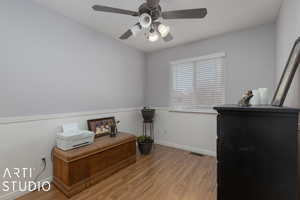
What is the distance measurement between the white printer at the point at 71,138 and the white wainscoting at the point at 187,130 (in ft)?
6.38

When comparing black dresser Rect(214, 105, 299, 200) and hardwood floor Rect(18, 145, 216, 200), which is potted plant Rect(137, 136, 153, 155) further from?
black dresser Rect(214, 105, 299, 200)

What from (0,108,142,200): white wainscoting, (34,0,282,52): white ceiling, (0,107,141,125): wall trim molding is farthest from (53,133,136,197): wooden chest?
(34,0,282,52): white ceiling

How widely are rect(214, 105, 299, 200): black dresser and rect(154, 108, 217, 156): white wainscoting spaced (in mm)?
1898

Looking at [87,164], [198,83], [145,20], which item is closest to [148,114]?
[198,83]

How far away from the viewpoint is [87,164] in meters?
A: 1.92

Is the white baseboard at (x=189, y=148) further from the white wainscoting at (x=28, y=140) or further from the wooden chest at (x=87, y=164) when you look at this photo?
the white wainscoting at (x=28, y=140)

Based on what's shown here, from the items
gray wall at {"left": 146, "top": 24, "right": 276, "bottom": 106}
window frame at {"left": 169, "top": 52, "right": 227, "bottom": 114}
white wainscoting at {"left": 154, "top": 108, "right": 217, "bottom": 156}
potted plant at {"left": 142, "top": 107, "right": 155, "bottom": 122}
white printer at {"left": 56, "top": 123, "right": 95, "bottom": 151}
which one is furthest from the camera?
potted plant at {"left": 142, "top": 107, "right": 155, "bottom": 122}

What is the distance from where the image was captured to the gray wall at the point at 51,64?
167 centimetres

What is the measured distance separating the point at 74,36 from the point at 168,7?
159 cm

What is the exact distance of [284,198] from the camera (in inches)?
36.5

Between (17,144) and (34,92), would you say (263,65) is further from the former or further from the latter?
(17,144)

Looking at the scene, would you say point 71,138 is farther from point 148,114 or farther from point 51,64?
point 148,114

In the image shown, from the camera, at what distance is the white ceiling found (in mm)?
1848

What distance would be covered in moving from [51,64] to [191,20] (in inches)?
90.2
